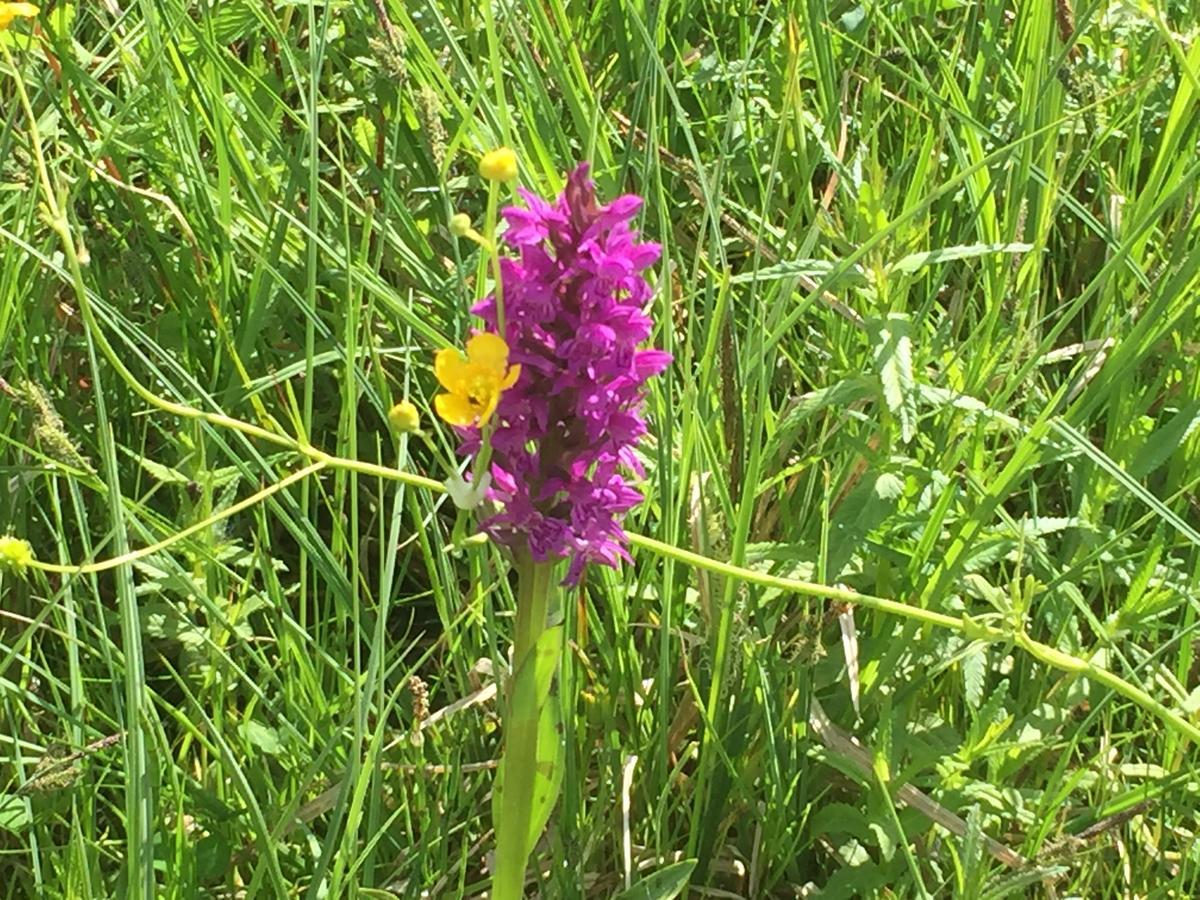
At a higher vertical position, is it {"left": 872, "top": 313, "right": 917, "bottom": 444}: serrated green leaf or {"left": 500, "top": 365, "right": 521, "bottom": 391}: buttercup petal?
{"left": 500, "top": 365, "right": 521, "bottom": 391}: buttercup petal

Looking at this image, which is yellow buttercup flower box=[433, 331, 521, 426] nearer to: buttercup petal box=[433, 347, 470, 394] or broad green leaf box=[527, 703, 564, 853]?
buttercup petal box=[433, 347, 470, 394]

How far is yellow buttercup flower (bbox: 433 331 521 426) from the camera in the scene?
0.78 meters

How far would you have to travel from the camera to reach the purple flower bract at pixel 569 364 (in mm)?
815

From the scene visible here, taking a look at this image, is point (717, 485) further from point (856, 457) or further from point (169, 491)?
point (169, 491)

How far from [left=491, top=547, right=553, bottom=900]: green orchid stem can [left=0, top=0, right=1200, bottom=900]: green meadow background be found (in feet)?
0.42

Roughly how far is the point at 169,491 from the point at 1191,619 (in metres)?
1.10

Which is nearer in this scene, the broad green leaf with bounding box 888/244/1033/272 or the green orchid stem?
the green orchid stem

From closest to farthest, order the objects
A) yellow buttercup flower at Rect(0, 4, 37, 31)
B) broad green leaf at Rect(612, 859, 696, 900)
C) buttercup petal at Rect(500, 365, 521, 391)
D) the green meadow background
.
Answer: buttercup petal at Rect(500, 365, 521, 391)
yellow buttercup flower at Rect(0, 4, 37, 31)
broad green leaf at Rect(612, 859, 696, 900)
the green meadow background

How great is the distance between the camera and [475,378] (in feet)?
2.61

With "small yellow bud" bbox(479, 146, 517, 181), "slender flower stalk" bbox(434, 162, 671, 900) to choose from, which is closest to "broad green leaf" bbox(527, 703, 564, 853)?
"slender flower stalk" bbox(434, 162, 671, 900)

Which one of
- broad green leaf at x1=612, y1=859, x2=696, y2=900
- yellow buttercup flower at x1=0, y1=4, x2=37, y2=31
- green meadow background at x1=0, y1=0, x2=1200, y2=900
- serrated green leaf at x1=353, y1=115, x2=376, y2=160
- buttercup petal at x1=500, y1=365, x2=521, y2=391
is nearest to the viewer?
buttercup petal at x1=500, y1=365, x2=521, y2=391

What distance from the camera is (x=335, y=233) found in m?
1.61

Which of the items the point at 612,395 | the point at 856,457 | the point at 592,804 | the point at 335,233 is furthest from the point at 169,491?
the point at 612,395

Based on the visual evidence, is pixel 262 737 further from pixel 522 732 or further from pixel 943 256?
pixel 943 256
